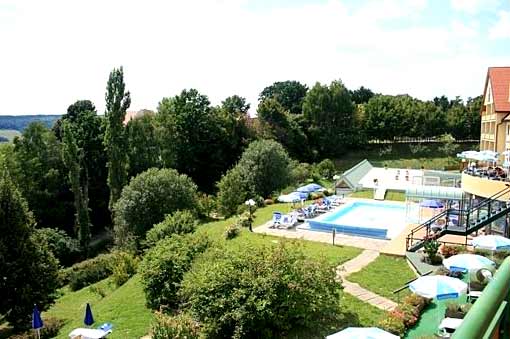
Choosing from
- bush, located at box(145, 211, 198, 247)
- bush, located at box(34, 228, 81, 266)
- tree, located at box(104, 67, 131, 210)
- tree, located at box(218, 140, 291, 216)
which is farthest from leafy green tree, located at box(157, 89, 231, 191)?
bush, located at box(145, 211, 198, 247)

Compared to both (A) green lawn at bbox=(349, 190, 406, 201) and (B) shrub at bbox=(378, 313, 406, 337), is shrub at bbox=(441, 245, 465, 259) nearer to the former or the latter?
(B) shrub at bbox=(378, 313, 406, 337)

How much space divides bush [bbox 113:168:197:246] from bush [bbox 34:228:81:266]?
6400 millimetres

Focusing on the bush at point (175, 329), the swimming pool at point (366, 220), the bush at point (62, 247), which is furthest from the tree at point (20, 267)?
the swimming pool at point (366, 220)

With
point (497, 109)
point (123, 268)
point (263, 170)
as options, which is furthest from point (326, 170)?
point (123, 268)

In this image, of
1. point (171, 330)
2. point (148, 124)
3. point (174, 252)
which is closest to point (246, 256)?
point (171, 330)

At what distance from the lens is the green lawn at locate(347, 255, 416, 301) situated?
1655cm

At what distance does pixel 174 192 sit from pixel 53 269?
11503 mm

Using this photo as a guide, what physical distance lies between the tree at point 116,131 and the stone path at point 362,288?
24.9 meters

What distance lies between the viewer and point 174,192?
31828 millimetres

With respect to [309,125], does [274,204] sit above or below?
below

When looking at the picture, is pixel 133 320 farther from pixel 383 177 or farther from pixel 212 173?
pixel 212 173

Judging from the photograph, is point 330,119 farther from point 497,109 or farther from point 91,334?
point 91,334

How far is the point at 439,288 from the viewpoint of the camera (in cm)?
1295

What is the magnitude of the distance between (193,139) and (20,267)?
31.7 m
